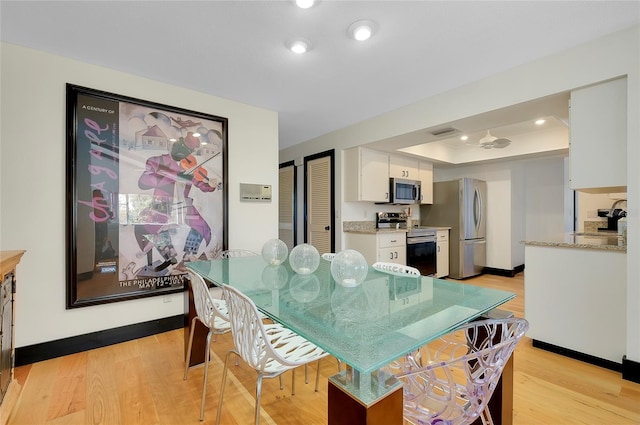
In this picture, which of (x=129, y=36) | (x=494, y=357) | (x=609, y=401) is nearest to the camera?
(x=494, y=357)

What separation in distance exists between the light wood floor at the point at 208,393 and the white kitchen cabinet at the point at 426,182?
297 cm

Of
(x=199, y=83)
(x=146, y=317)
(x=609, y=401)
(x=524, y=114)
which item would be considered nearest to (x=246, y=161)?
(x=199, y=83)

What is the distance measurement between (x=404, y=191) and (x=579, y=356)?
9.20 ft

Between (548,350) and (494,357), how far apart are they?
207 cm

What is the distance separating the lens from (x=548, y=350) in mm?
2307

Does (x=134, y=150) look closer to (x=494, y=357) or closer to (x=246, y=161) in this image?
(x=246, y=161)

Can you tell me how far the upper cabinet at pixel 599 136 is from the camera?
6.43 ft

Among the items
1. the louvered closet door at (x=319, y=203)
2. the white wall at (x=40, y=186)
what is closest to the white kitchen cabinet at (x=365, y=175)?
the louvered closet door at (x=319, y=203)

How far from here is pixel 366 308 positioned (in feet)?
3.69

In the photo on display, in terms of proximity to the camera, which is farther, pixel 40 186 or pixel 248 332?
pixel 40 186

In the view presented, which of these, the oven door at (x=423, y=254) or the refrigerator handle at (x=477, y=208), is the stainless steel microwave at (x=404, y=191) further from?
the refrigerator handle at (x=477, y=208)

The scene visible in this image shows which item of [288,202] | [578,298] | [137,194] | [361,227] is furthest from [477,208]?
[137,194]

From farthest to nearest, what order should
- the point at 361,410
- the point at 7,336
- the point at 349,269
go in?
1. the point at 7,336
2. the point at 349,269
3. the point at 361,410

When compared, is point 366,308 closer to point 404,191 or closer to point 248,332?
point 248,332
